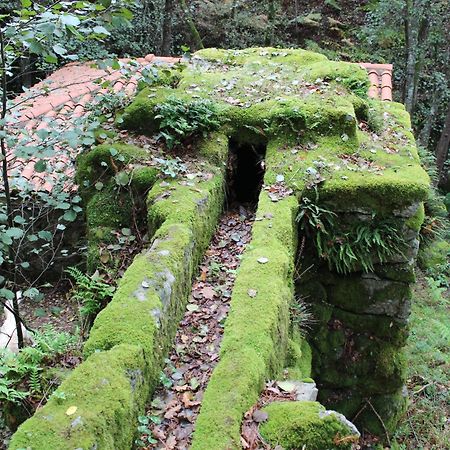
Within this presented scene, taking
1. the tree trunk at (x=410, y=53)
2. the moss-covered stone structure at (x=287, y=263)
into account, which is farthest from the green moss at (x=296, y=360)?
the tree trunk at (x=410, y=53)

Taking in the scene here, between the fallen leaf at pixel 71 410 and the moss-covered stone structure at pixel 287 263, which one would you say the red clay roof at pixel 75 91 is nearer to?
the moss-covered stone structure at pixel 287 263

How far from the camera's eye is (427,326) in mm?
9883

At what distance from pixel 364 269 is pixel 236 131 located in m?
2.46

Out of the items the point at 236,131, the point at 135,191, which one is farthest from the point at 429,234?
the point at 135,191

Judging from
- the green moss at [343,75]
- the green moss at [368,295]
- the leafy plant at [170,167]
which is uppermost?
the green moss at [343,75]

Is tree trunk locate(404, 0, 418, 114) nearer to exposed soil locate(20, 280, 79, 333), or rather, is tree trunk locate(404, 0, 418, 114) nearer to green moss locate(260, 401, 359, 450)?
exposed soil locate(20, 280, 79, 333)

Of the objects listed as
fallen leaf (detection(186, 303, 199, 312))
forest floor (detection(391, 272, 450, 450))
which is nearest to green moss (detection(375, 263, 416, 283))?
forest floor (detection(391, 272, 450, 450))

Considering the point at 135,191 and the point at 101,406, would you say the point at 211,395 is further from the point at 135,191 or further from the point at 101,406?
the point at 135,191

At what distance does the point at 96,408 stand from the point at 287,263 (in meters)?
2.46

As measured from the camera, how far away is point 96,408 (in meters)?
3.04

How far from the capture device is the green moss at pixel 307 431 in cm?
323

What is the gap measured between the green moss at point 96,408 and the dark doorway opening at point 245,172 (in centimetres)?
358

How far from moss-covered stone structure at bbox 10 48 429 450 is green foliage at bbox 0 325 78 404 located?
0.56m

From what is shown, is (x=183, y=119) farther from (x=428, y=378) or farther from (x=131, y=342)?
(x=428, y=378)
